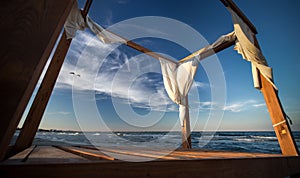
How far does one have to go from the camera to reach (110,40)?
224 centimetres

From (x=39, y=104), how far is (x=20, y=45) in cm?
129

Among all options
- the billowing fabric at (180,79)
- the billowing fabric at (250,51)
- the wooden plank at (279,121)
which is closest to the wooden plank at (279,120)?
the wooden plank at (279,121)

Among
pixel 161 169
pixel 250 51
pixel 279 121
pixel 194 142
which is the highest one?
pixel 250 51

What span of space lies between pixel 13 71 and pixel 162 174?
788 millimetres

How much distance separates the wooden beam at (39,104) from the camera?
129 centimetres

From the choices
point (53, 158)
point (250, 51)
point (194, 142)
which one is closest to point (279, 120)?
point (250, 51)

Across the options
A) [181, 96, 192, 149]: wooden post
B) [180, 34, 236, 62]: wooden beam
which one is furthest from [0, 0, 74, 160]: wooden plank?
[181, 96, 192, 149]: wooden post

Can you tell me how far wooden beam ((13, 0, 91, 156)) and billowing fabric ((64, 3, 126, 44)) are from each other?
272mm

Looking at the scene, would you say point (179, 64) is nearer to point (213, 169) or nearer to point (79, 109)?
point (79, 109)

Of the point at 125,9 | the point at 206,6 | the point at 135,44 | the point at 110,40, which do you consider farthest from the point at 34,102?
the point at 206,6

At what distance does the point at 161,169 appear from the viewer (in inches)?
30.2

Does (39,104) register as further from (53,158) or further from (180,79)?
(180,79)

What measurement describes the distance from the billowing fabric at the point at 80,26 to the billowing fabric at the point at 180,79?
1.29 meters

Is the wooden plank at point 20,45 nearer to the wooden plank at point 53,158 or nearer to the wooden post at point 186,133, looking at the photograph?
the wooden plank at point 53,158
